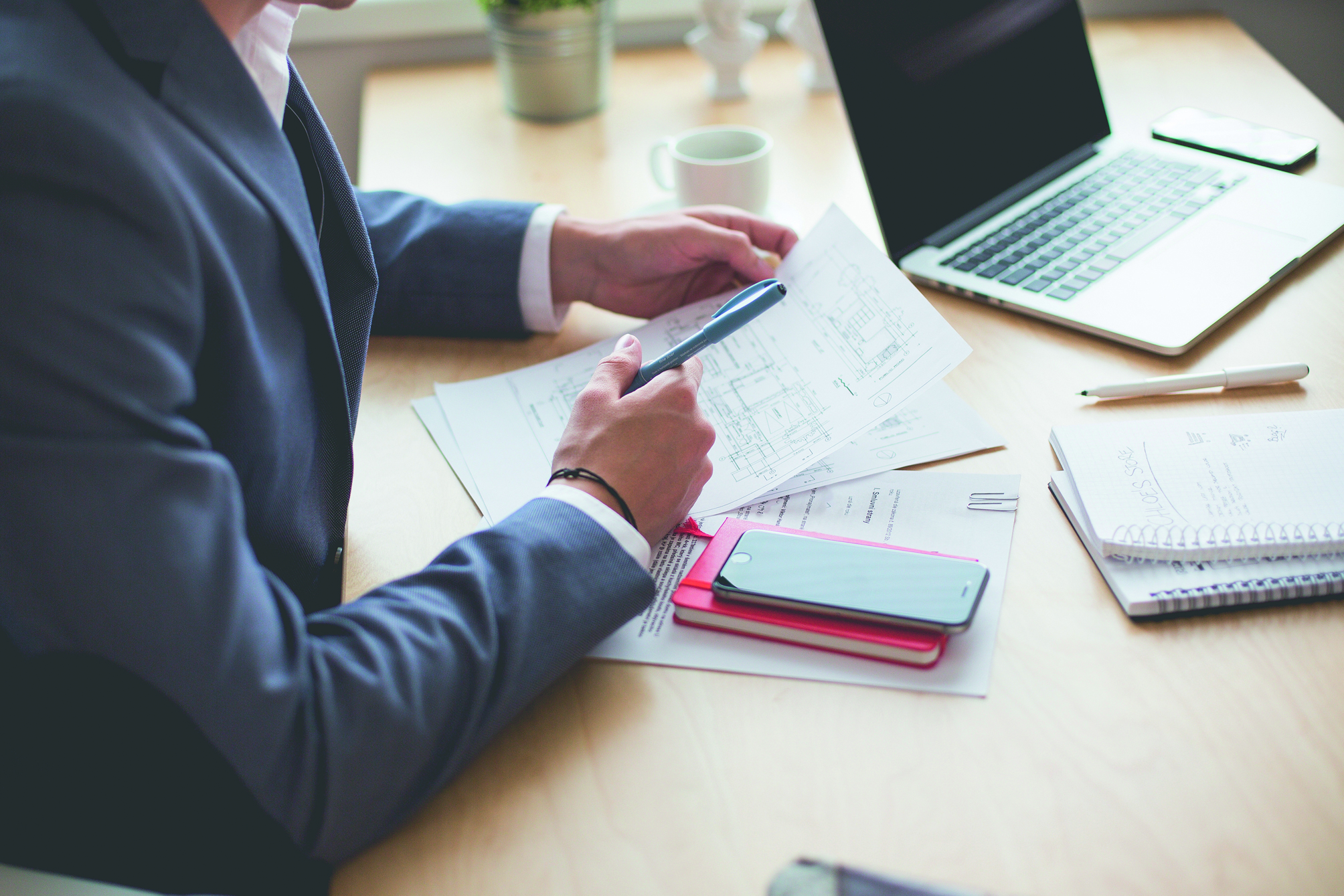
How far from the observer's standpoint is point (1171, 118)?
1265mm

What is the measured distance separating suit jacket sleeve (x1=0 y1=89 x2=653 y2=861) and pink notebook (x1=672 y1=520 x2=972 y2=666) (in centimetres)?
10

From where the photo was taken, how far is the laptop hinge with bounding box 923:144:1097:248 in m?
1.02

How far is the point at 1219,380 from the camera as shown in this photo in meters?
0.82

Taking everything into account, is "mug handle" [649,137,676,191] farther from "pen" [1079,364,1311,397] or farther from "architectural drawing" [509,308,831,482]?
"pen" [1079,364,1311,397]

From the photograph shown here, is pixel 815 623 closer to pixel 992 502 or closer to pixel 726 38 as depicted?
pixel 992 502

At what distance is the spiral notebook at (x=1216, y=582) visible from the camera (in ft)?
2.05

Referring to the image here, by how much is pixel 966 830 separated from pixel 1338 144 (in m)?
1.11

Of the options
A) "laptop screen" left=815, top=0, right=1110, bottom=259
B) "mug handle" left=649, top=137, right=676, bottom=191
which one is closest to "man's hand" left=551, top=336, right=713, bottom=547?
"laptop screen" left=815, top=0, right=1110, bottom=259

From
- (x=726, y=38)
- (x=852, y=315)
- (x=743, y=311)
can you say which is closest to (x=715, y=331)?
(x=743, y=311)

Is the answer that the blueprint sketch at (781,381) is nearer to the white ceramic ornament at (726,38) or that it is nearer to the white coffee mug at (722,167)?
the white coffee mug at (722,167)

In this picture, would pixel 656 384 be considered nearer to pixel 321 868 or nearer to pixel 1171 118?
pixel 321 868

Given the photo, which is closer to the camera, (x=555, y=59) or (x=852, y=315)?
(x=852, y=315)

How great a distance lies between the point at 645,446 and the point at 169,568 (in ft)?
1.04

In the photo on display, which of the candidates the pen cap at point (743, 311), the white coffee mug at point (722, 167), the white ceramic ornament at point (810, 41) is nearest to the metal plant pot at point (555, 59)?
the white ceramic ornament at point (810, 41)
